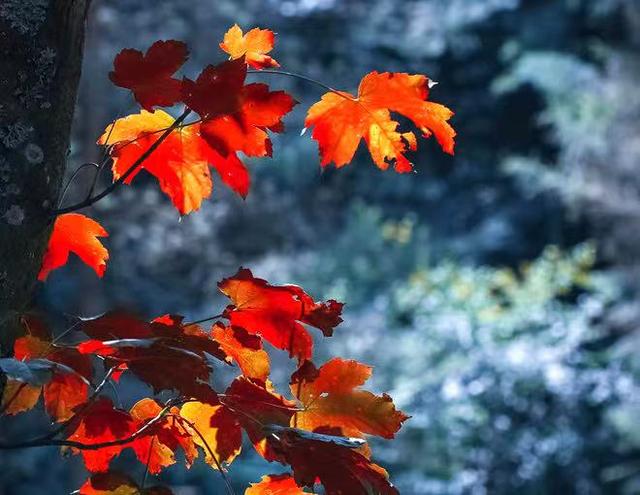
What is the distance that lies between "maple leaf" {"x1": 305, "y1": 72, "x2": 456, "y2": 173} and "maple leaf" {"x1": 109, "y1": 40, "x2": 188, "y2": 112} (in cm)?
12

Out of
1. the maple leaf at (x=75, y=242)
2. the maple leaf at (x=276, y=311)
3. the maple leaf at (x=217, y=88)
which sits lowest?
the maple leaf at (x=276, y=311)

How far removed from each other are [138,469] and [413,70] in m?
4.90

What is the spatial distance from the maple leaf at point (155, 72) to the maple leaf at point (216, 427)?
0.20 m

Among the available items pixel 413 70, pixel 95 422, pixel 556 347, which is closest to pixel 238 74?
pixel 95 422

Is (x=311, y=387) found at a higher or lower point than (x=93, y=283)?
lower

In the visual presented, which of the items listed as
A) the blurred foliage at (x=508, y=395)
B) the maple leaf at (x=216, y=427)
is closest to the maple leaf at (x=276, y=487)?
the maple leaf at (x=216, y=427)

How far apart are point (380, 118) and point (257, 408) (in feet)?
0.75

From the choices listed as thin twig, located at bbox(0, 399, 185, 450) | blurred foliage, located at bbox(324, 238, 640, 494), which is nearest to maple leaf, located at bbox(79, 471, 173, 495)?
thin twig, located at bbox(0, 399, 185, 450)

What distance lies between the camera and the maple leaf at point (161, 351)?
56 cm

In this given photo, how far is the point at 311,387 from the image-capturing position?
2.09 ft

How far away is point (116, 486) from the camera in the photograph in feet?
1.94

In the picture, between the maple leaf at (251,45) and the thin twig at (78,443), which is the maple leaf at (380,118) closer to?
the maple leaf at (251,45)

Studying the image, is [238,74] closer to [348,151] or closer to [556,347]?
[348,151]

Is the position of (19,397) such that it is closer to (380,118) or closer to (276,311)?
(276,311)
